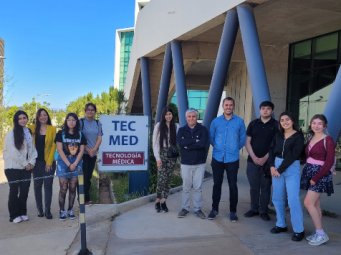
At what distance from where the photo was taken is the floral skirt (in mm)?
4988

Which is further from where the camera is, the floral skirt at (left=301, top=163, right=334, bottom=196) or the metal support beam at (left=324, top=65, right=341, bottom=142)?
the metal support beam at (left=324, top=65, right=341, bottom=142)

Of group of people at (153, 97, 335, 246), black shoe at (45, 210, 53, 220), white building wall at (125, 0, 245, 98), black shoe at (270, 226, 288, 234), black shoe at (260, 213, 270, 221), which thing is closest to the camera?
group of people at (153, 97, 335, 246)

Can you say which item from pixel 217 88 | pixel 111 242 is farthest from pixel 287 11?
pixel 111 242

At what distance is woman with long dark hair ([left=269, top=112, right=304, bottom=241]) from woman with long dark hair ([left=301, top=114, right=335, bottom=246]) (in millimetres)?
156

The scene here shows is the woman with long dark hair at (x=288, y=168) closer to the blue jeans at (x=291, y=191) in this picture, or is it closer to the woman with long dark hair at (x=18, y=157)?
the blue jeans at (x=291, y=191)

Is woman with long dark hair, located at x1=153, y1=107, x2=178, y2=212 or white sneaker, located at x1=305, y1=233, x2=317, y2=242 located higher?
woman with long dark hair, located at x1=153, y1=107, x2=178, y2=212

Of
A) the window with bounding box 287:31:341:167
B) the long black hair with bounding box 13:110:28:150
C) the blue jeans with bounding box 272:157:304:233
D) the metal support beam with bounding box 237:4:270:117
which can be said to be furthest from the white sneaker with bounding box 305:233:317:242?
the window with bounding box 287:31:341:167

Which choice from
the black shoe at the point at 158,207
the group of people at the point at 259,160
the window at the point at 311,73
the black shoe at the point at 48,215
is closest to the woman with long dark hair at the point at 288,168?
the group of people at the point at 259,160

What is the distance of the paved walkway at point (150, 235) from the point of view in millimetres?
4996

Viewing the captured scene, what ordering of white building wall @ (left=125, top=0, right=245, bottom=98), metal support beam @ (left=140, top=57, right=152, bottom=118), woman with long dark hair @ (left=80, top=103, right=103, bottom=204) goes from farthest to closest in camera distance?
metal support beam @ (left=140, top=57, right=152, bottom=118), white building wall @ (left=125, top=0, right=245, bottom=98), woman with long dark hair @ (left=80, top=103, right=103, bottom=204)

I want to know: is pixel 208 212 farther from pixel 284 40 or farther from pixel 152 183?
pixel 284 40

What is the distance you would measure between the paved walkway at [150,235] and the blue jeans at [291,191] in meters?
0.27

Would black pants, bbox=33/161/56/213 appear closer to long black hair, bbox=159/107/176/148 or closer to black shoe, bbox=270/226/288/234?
long black hair, bbox=159/107/176/148

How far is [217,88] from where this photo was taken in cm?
1086
